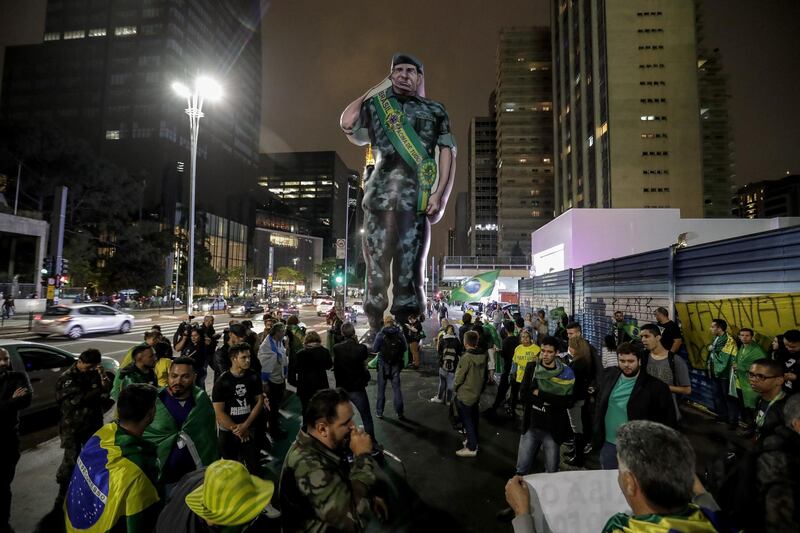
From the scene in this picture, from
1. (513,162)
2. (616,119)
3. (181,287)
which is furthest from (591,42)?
(181,287)

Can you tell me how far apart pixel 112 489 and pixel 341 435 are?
125 centimetres

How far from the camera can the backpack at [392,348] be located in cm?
806

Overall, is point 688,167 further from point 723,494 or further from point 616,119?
point 723,494

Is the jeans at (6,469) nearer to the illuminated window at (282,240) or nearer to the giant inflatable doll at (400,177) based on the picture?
the giant inflatable doll at (400,177)

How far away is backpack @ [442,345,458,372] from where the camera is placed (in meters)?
8.08

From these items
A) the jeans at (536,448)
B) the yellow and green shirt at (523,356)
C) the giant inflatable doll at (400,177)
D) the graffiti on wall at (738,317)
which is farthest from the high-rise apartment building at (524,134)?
the jeans at (536,448)

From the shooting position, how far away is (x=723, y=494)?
252cm

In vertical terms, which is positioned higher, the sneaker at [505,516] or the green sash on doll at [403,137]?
the green sash on doll at [403,137]

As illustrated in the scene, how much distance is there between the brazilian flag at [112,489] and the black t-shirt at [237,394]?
6.90 ft

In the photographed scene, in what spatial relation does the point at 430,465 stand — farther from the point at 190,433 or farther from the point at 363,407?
the point at 190,433

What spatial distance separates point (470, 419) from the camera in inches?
239

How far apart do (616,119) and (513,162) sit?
4368cm

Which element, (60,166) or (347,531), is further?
(60,166)

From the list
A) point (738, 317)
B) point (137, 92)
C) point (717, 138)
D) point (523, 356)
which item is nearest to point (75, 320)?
point (523, 356)
